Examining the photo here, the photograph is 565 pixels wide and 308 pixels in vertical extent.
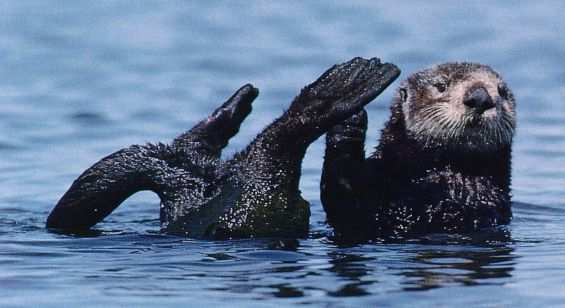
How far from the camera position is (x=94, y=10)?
60.3ft

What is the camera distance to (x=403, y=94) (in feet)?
28.9

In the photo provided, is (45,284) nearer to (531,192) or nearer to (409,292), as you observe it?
(409,292)

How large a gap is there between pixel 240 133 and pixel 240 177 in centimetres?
536

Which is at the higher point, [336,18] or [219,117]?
[336,18]

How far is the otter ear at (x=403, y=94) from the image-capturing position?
8773 mm

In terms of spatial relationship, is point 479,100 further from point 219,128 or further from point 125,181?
point 125,181

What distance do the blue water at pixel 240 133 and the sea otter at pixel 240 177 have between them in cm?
14

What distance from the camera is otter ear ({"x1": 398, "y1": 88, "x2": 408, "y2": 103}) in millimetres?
8773

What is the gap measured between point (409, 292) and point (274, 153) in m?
1.50

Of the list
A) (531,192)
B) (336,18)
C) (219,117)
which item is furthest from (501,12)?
(219,117)

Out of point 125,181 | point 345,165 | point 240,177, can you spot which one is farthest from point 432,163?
point 125,181

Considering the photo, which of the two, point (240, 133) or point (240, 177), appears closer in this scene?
point (240, 177)

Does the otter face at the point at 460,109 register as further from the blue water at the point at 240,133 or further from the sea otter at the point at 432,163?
the blue water at the point at 240,133

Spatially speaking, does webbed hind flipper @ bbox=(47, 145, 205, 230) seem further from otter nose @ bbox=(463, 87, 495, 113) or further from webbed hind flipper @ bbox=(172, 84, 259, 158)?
otter nose @ bbox=(463, 87, 495, 113)
